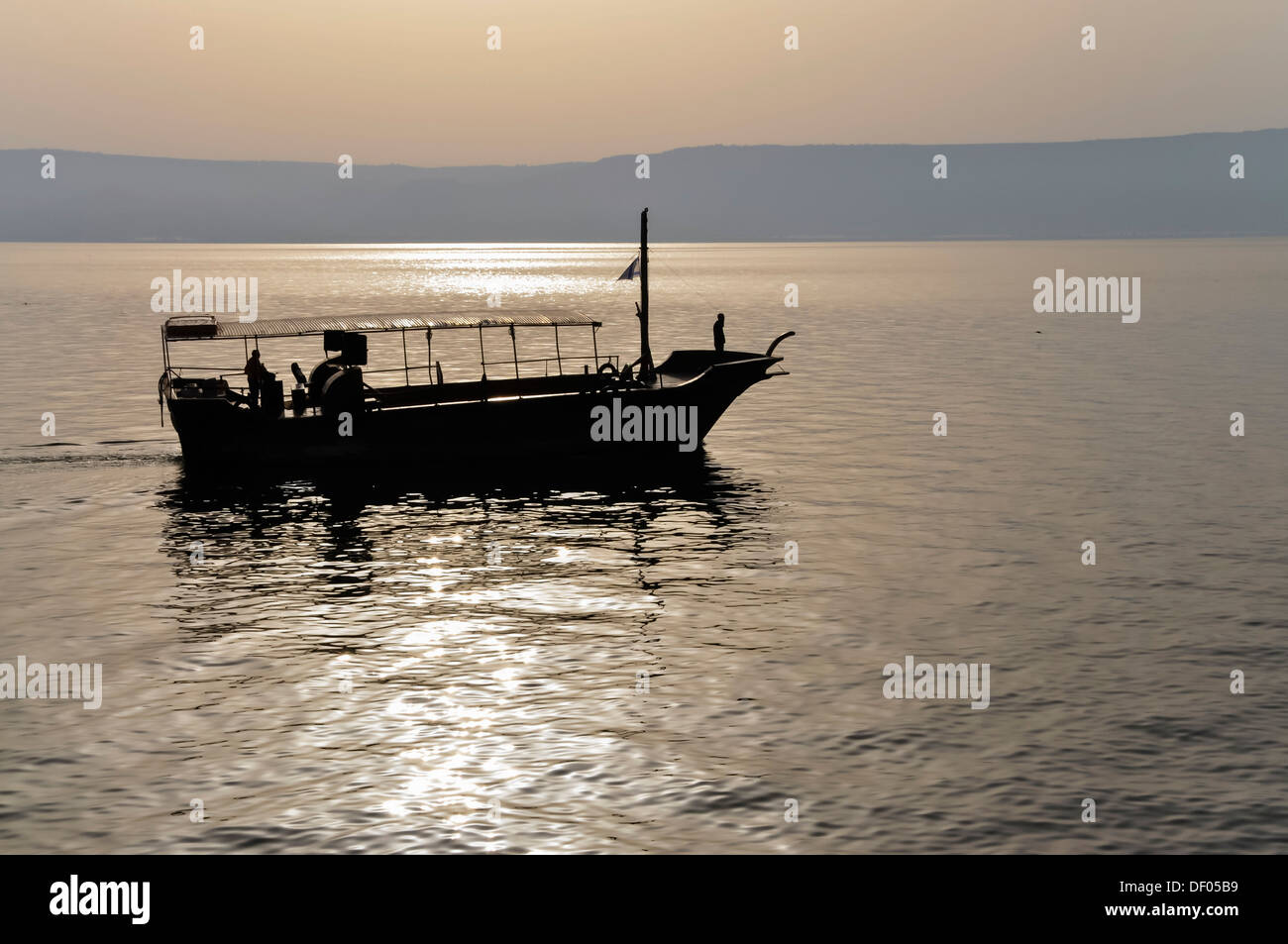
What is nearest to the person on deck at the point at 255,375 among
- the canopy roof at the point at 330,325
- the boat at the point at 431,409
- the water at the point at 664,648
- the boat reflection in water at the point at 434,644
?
the boat at the point at 431,409

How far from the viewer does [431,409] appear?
4150 cm

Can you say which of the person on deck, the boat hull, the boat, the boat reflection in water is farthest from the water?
the person on deck

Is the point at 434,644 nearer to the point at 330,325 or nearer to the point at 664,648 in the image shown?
the point at 664,648

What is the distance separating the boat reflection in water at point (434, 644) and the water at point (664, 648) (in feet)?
0.30

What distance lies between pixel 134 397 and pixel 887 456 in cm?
3878

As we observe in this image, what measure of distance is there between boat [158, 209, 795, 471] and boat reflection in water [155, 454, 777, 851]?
1.56 metres

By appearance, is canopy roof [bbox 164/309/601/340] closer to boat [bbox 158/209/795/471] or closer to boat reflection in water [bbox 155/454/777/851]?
boat [bbox 158/209/795/471]

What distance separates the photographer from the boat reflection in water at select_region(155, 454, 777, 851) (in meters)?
16.9

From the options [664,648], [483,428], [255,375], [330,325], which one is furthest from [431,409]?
[664,648]

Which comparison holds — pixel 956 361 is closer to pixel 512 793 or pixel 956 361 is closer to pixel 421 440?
pixel 421 440

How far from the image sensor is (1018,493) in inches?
1539

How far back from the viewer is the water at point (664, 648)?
1678 centimetres

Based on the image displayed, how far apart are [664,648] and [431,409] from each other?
19999 mm

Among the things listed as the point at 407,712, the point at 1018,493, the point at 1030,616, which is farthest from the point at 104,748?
the point at 1018,493
